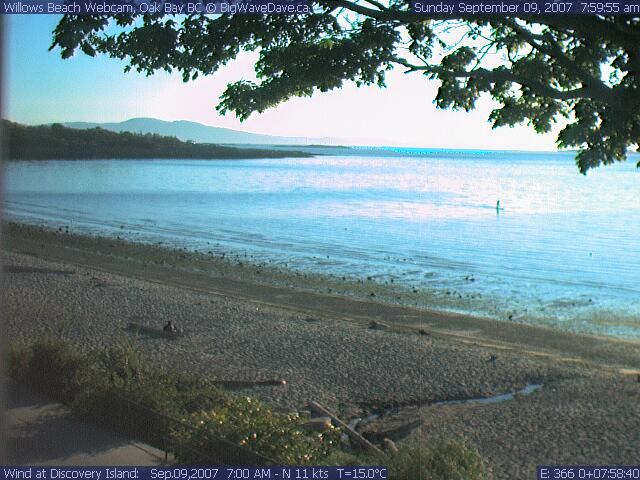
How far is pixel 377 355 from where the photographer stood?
9.95m

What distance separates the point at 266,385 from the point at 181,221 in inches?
1050

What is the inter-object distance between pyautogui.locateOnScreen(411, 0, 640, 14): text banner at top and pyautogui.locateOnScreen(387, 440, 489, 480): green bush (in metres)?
3.11

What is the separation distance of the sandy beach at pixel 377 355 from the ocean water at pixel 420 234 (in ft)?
7.68

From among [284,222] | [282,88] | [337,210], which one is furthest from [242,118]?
[337,210]

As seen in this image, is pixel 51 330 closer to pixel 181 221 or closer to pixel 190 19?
pixel 190 19

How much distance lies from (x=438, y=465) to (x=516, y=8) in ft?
10.7

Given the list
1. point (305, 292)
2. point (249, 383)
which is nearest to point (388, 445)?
point (249, 383)

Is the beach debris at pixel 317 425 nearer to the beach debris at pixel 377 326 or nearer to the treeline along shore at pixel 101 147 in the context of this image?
the beach debris at pixel 377 326

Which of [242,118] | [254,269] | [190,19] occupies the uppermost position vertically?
[190,19]

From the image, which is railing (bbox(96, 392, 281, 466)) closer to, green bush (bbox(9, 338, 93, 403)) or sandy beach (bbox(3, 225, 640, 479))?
green bush (bbox(9, 338, 93, 403))

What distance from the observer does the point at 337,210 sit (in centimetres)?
4250

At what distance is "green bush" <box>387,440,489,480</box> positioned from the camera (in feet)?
14.9

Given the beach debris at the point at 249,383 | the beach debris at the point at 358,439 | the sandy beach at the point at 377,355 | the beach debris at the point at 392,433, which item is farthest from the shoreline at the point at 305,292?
the beach debris at the point at 358,439

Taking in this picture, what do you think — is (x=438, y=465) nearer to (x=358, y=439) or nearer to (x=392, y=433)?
(x=358, y=439)
